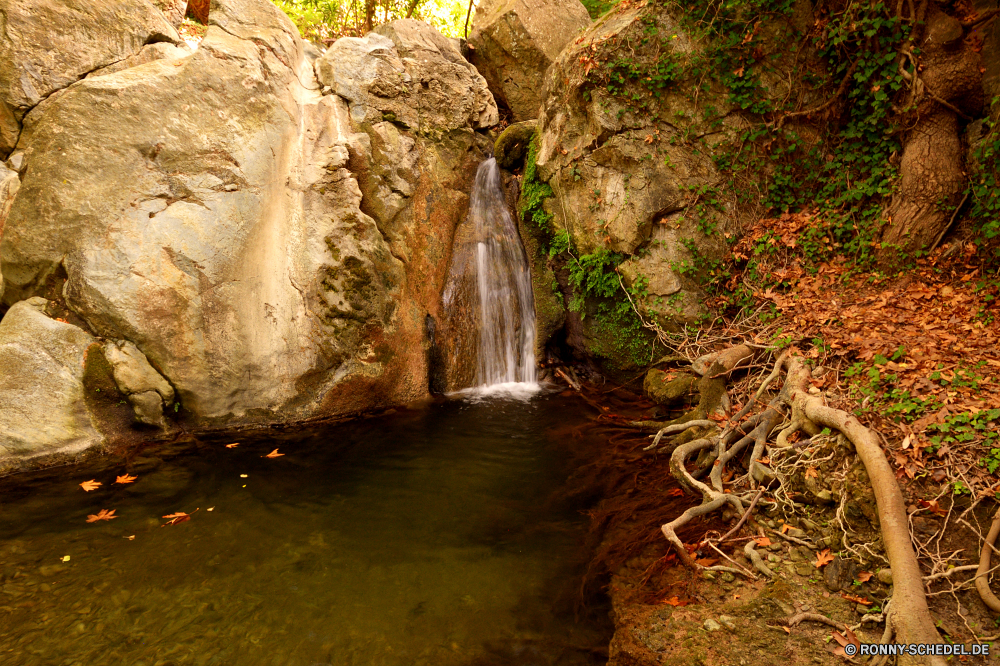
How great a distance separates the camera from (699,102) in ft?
24.9

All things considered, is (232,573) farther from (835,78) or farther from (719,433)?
(835,78)

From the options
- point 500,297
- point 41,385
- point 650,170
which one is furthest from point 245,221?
point 650,170

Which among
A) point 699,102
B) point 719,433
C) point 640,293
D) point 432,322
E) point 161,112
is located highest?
point 699,102

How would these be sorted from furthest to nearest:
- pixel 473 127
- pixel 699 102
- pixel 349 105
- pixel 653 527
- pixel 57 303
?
pixel 473 127
pixel 349 105
pixel 699 102
pixel 57 303
pixel 653 527

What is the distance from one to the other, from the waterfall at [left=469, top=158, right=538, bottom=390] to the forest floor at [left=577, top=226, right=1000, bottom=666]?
3.58m

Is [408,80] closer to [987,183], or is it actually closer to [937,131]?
[937,131]

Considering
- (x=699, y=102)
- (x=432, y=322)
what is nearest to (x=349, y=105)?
(x=432, y=322)

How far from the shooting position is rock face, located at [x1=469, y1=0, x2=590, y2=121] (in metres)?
11.3

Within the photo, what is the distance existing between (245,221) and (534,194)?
5117mm

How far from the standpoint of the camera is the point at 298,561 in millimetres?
4461

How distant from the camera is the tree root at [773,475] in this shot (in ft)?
9.93

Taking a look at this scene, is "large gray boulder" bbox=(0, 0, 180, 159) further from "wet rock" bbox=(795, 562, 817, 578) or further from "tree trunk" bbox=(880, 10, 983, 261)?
"tree trunk" bbox=(880, 10, 983, 261)

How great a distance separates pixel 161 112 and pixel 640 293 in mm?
7716

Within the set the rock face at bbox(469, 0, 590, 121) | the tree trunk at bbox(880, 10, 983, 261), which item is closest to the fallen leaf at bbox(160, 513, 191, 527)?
the tree trunk at bbox(880, 10, 983, 261)
